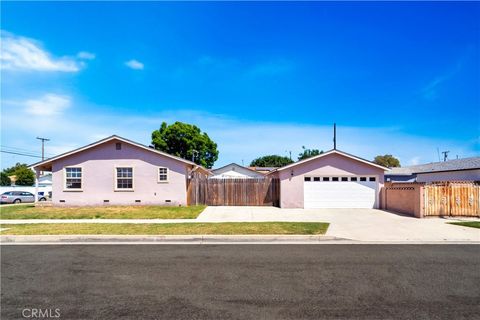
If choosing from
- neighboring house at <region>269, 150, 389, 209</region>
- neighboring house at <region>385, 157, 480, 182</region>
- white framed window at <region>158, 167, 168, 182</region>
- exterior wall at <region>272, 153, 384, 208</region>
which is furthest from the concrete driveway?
neighboring house at <region>385, 157, 480, 182</region>

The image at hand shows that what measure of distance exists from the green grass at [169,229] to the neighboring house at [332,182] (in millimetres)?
7633

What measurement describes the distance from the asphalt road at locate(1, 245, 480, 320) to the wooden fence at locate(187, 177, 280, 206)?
39.9 feet

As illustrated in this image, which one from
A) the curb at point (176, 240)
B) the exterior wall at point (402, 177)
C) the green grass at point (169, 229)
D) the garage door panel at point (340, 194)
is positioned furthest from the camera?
the exterior wall at point (402, 177)

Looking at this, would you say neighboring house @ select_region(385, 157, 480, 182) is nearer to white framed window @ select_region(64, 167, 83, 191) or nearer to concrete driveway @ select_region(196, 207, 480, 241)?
concrete driveway @ select_region(196, 207, 480, 241)

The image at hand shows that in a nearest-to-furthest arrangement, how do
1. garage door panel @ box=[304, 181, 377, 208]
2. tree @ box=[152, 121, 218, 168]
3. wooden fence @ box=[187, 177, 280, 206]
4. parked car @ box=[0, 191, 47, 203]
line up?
garage door panel @ box=[304, 181, 377, 208], wooden fence @ box=[187, 177, 280, 206], parked car @ box=[0, 191, 47, 203], tree @ box=[152, 121, 218, 168]

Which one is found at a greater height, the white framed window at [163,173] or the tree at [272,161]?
the tree at [272,161]

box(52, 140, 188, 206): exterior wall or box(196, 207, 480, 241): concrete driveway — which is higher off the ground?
box(52, 140, 188, 206): exterior wall

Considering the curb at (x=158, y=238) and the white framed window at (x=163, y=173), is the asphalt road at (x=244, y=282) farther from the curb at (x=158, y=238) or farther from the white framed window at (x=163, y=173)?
the white framed window at (x=163, y=173)

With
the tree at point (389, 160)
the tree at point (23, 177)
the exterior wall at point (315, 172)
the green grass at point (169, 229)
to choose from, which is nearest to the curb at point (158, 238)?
the green grass at point (169, 229)

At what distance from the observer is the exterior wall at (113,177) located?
19391 mm

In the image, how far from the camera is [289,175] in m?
19.2

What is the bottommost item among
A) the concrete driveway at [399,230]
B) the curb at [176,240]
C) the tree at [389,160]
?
the concrete driveway at [399,230]

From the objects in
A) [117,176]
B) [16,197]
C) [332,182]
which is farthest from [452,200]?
[16,197]

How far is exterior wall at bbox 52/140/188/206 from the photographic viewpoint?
19391mm
